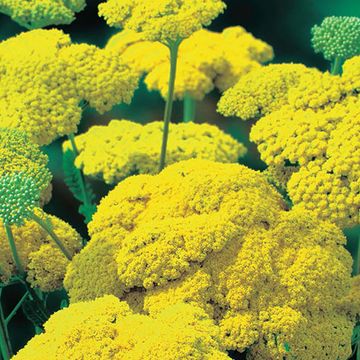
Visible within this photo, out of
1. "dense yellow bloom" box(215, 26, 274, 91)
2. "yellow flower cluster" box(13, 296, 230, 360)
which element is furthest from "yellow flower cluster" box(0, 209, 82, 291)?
"dense yellow bloom" box(215, 26, 274, 91)

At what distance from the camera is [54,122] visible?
216cm

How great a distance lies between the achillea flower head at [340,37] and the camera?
2.28 meters

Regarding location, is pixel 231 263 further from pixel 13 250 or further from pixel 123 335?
pixel 13 250

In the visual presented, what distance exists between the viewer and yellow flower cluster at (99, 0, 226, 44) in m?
2.09

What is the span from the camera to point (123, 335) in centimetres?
170

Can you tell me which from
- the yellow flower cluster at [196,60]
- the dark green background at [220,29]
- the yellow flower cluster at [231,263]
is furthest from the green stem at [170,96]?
the dark green background at [220,29]

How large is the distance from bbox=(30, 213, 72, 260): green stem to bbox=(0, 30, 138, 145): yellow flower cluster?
0.24m

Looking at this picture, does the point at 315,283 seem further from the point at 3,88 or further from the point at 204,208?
the point at 3,88

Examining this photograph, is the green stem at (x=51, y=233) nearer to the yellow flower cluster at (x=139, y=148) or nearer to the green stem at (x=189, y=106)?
the yellow flower cluster at (x=139, y=148)

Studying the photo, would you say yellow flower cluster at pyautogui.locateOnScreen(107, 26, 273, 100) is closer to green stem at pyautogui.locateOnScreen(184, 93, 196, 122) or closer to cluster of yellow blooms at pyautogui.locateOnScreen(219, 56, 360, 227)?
green stem at pyautogui.locateOnScreen(184, 93, 196, 122)

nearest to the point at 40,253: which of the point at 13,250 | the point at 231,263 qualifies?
the point at 13,250

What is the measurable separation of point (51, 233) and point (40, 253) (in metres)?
0.09

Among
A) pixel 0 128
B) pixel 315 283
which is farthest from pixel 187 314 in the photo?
pixel 0 128

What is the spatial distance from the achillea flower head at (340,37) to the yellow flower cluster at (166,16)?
0.89 ft
